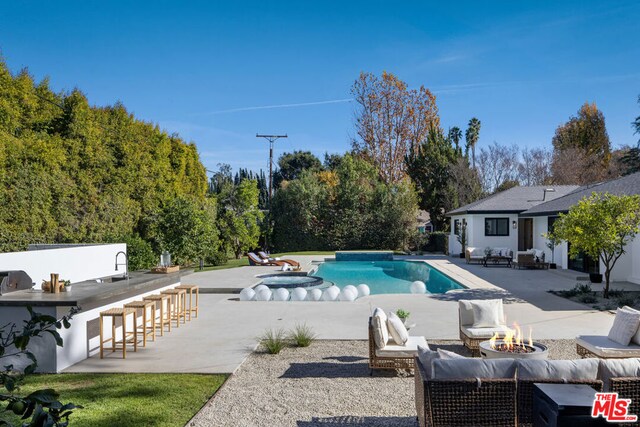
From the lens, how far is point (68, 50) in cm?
1908

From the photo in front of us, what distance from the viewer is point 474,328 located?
26.5 ft

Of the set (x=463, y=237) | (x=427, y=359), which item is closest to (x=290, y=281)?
(x=463, y=237)

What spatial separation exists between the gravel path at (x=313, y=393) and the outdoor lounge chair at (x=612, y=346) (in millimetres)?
399

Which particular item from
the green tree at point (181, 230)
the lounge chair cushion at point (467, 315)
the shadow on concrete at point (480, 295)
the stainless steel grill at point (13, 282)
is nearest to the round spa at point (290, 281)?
the green tree at point (181, 230)

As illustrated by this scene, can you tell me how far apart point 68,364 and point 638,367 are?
7422mm

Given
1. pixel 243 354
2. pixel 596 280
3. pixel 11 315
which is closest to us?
pixel 11 315

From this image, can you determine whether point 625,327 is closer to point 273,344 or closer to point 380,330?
point 380,330

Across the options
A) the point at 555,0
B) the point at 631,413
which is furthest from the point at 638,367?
the point at 555,0

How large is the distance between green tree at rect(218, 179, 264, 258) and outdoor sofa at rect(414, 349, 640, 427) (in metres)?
21.5

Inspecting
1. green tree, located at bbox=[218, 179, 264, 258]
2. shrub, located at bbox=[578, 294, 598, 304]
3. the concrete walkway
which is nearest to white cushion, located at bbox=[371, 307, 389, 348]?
the concrete walkway

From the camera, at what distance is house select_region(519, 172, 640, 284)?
Result: 16938 millimetres

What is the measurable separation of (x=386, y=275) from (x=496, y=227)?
8.91m

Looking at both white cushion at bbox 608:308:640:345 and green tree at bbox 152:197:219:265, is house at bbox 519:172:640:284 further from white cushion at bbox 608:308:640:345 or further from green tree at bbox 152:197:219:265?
green tree at bbox 152:197:219:265

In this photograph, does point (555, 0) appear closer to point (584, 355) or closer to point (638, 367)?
point (584, 355)
